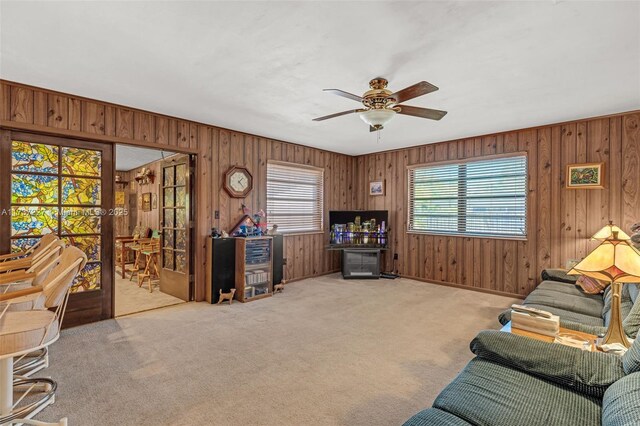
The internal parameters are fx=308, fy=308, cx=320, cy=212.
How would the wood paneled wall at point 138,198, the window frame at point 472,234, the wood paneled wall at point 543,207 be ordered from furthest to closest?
the wood paneled wall at point 138,198 < the window frame at point 472,234 < the wood paneled wall at point 543,207

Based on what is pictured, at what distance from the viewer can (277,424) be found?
1899 millimetres

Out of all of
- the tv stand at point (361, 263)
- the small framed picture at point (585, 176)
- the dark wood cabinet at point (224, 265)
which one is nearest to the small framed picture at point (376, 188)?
the tv stand at point (361, 263)

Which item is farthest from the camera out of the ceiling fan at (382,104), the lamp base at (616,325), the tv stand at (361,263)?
the tv stand at (361,263)

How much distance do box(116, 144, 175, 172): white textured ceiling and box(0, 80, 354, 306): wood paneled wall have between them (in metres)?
1.00

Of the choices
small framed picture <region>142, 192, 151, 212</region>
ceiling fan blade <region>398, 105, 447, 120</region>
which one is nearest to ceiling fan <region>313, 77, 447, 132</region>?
ceiling fan blade <region>398, 105, 447, 120</region>

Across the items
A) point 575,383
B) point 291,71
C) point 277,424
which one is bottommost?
point 277,424

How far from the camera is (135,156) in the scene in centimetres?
629

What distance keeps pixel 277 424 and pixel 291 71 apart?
2.73 metres

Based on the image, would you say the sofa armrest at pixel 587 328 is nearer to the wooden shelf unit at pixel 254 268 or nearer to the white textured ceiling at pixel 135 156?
the wooden shelf unit at pixel 254 268

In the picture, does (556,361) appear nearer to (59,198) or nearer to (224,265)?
(224,265)

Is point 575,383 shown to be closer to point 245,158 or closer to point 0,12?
point 0,12

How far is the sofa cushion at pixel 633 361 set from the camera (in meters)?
1.26

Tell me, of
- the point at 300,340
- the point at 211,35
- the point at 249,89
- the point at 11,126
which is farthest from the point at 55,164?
the point at 300,340

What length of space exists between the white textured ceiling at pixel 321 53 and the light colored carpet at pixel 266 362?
2557 millimetres
